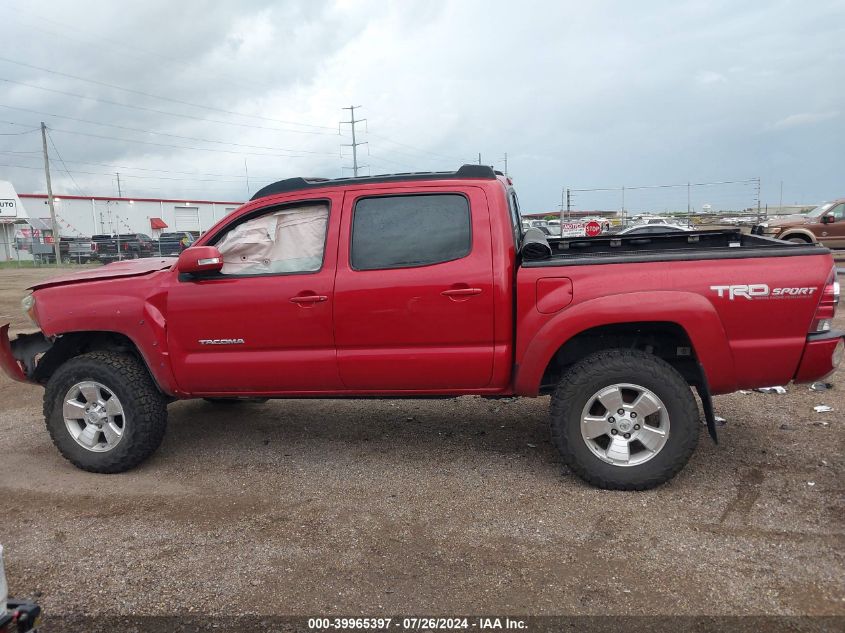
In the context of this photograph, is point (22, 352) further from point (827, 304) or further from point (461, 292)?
point (827, 304)

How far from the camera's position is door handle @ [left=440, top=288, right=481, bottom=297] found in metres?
3.80

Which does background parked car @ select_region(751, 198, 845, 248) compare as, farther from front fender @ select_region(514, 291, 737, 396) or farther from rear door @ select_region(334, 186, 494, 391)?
rear door @ select_region(334, 186, 494, 391)

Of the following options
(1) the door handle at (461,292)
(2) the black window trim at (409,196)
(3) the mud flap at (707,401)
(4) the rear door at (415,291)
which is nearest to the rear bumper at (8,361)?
(4) the rear door at (415,291)

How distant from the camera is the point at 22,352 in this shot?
468 centimetres

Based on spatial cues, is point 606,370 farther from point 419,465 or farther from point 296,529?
point 296,529

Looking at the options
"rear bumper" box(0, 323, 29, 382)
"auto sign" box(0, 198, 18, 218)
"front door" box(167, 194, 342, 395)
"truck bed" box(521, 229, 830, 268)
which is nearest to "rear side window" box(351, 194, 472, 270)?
"front door" box(167, 194, 342, 395)

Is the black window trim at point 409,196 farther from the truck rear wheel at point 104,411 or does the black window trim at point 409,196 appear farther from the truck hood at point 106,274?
the truck rear wheel at point 104,411

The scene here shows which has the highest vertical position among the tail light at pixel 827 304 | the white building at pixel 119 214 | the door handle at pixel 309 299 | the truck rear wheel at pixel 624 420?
the white building at pixel 119 214

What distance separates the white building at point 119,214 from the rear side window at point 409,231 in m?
40.1

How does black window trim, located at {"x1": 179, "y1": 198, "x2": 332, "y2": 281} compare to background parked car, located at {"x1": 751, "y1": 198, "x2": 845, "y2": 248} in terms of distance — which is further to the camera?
background parked car, located at {"x1": 751, "y1": 198, "x2": 845, "y2": 248}

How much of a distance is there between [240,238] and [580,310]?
2.29 metres

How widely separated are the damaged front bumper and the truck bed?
3.60 metres

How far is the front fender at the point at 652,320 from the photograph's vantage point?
11.7ft

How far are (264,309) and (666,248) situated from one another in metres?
2.99
